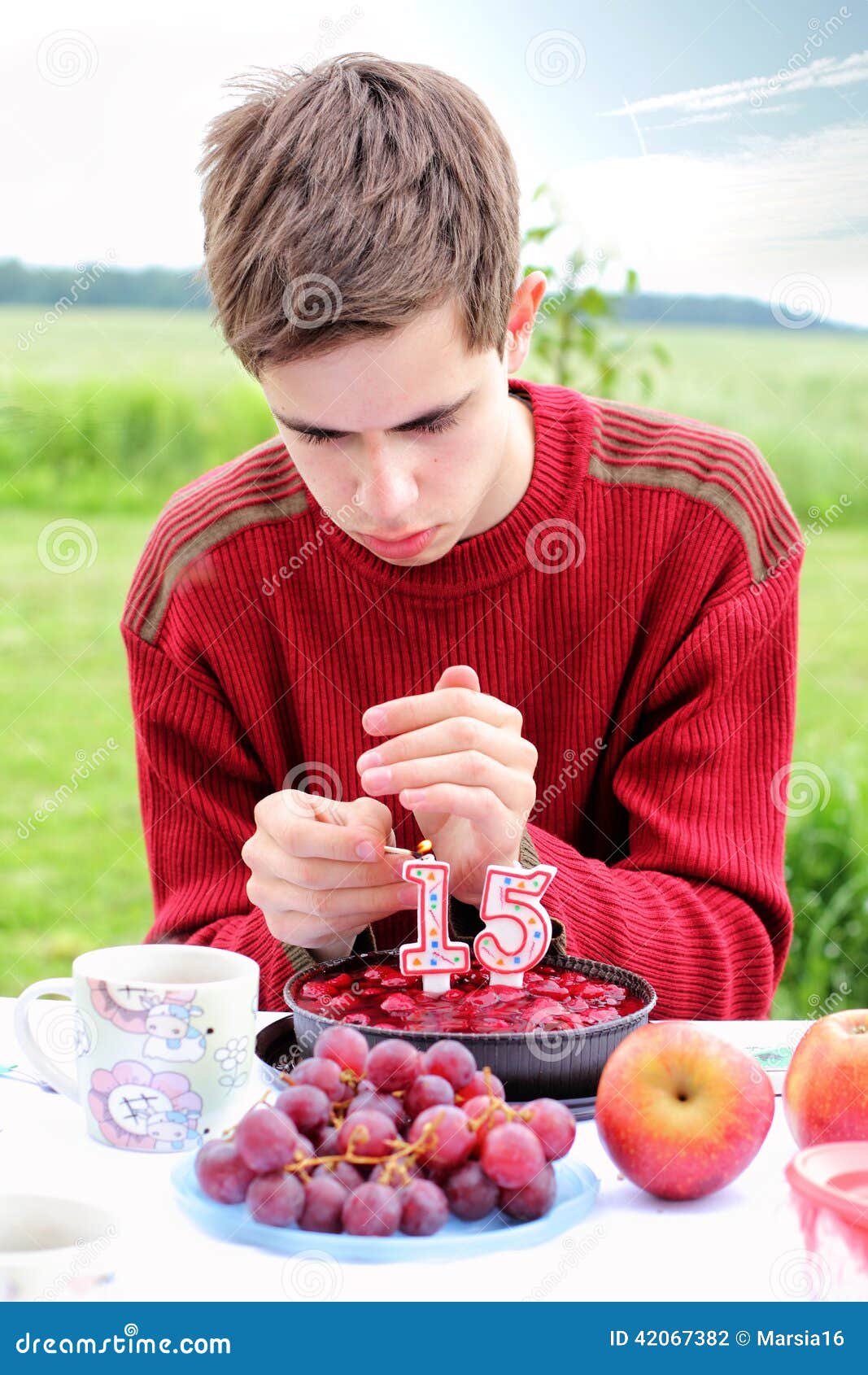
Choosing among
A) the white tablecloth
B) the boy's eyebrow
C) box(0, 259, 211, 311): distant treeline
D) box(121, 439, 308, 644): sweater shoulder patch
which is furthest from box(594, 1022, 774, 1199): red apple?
box(0, 259, 211, 311): distant treeline

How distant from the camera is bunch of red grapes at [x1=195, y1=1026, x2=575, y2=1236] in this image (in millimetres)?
719

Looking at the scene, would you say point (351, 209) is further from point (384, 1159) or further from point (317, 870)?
point (384, 1159)

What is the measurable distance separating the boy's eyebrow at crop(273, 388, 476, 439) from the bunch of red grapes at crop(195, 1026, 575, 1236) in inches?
23.2

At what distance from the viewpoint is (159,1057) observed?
0.88m

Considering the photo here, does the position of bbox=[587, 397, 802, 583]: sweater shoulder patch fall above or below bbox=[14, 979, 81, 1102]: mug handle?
above

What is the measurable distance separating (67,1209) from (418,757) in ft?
1.49

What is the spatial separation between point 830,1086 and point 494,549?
79cm

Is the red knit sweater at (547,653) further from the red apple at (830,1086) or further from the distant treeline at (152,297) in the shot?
the distant treeline at (152,297)

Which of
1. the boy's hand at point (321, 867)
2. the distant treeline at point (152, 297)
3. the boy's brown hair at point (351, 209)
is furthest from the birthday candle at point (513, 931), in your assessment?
the distant treeline at point (152, 297)

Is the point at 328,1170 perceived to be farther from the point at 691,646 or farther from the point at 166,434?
the point at 166,434

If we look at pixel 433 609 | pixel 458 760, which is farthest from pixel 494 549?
pixel 458 760

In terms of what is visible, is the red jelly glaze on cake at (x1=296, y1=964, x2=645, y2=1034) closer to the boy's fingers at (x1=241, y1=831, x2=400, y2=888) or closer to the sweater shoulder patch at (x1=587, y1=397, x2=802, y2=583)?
the boy's fingers at (x1=241, y1=831, x2=400, y2=888)

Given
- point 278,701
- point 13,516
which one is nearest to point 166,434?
point 13,516

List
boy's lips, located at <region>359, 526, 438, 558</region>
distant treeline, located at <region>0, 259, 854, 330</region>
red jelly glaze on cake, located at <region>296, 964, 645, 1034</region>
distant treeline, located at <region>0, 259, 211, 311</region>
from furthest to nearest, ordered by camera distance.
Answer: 1. distant treeline, located at <region>0, 259, 211, 311</region>
2. distant treeline, located at <region>0, 259, 854, 330</region>
3. boy's lips, located at <region>359, 526, 438, 558</region>
4. red jelly glaze on cake, located at <region>296, 964, 645, 1034</region>
